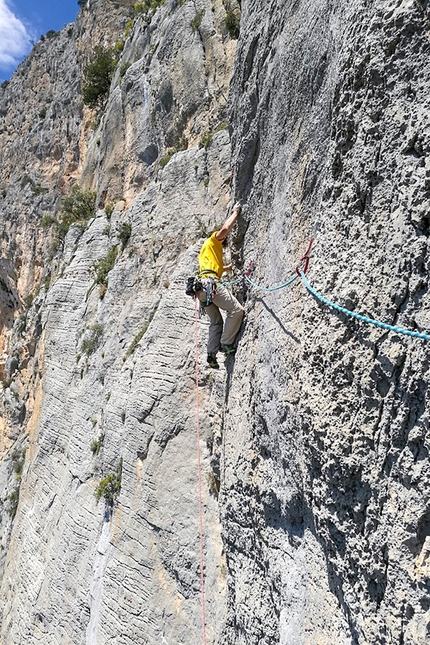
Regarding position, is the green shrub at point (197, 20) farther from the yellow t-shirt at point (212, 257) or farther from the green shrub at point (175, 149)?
the yellow t-shirt at point (212, 257)

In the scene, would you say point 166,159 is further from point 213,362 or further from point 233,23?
point 213,362

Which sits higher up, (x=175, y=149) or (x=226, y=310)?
(x=175, y=149)

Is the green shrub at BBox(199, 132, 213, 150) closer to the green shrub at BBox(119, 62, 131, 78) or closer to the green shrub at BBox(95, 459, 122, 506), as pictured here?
the green shrub at BBox(95, 459, 122, 506)

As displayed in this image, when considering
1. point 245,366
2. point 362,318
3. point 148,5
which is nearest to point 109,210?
point 148,5

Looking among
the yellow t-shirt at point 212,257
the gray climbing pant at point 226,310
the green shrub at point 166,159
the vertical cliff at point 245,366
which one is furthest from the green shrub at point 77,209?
the gray climbing pant at point 226,310

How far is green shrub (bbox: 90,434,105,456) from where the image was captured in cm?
1071

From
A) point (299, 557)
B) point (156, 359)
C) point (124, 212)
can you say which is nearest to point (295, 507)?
point (299, 557)

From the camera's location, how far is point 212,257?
7117 millimetres

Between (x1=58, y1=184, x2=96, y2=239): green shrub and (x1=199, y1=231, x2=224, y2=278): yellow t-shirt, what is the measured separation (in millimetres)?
11318

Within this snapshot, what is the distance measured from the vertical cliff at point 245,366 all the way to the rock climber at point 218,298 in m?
0.23

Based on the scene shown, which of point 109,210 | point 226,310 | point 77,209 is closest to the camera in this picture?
point 226,310

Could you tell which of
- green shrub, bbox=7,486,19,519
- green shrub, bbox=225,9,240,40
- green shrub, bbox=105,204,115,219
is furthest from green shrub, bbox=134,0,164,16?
green shrub, bbox=7,486,19,519

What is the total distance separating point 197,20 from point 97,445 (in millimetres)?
11026

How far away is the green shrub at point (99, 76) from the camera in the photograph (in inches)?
821
